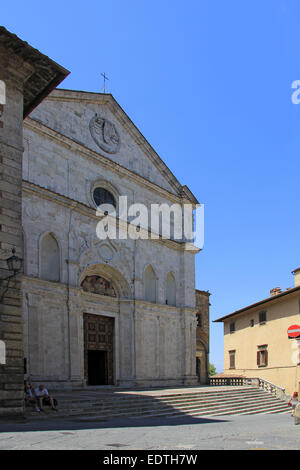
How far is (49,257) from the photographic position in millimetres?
22562

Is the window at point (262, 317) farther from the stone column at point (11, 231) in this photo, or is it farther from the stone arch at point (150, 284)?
the stone column at point (11, 231)

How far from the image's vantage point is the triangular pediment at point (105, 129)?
24.3 metres

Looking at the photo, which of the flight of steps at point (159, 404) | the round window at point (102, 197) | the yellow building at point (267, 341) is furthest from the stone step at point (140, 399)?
the round window at point (102, 197)

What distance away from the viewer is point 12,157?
14.4 metres

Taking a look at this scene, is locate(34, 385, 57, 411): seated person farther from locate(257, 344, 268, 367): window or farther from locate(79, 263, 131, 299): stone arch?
locate(257, 344, 268, 367): window

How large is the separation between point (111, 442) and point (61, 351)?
512 inches

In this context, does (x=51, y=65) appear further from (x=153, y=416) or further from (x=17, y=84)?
(x=153, y=416)

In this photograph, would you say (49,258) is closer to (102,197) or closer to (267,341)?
(102,197)

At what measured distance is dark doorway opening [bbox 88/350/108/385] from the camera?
25359 mm

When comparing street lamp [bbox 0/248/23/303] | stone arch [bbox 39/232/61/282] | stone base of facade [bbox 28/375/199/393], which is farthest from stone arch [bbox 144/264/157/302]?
street lamp [bbox 0/248/23/303]

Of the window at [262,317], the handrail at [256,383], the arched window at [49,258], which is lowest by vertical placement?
the handrail at [256,383]

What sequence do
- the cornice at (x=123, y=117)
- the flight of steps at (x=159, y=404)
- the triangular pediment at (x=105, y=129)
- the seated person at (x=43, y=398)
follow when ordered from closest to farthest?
1. the seated person at (x=43, y=398)
2. the flight of steps at (x=159, y=404)
3. the triangular pediment at (x=105, y=129)
4. the cornice at (x=123, y=117)

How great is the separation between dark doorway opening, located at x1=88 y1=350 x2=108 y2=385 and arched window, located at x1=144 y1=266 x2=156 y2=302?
4191 mm

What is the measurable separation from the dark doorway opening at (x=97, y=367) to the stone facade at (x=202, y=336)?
10375mm
